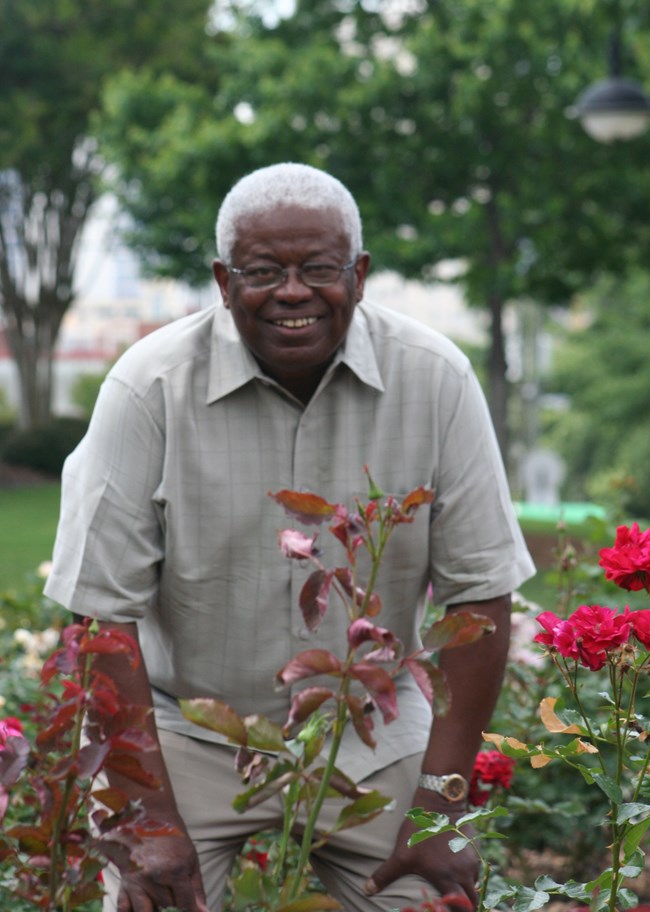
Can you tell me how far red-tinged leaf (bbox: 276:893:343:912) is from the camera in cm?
171

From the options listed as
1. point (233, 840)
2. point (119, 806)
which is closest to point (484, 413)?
point (233, 840)

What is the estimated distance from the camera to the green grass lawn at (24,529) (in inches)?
523

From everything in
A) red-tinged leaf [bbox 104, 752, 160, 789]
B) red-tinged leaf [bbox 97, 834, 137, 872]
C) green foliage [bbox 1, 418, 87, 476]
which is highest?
red-tinged leaf [bbox 104, 752, 160, 789]

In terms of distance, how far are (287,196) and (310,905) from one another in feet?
4.92

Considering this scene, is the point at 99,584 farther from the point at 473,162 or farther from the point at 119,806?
the point at 473,162

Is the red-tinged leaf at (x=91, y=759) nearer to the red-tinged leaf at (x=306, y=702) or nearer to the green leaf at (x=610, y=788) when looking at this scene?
the red-tinged leaf at (x=306, y=702)

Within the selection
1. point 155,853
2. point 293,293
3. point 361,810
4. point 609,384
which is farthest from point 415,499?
point 609,384

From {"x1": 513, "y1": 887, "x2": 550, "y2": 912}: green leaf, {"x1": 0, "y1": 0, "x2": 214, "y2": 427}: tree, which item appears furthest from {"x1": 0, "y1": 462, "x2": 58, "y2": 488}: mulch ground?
{"x1": 513, "y1": 887, "x2": 550, "y2": 912}: green leaf

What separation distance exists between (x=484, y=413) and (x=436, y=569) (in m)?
0.33

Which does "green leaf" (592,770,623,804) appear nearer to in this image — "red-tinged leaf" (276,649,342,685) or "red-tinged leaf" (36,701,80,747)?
"red-tinged leaf" (276,649,342,685)

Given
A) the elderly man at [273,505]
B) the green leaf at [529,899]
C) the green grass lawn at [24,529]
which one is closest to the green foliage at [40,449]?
the green grass lawn at [24,529]

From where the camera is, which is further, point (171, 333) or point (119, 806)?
point (171, 333)

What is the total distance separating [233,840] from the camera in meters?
3.12

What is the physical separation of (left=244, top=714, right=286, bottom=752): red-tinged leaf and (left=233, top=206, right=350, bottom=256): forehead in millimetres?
1277
